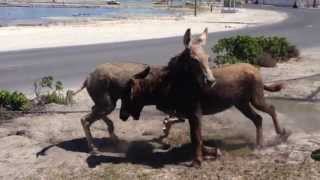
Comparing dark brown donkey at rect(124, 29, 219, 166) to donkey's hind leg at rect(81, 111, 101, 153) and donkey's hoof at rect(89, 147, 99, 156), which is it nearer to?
donkey's hind leg at rect(81, 111, 101, 153)

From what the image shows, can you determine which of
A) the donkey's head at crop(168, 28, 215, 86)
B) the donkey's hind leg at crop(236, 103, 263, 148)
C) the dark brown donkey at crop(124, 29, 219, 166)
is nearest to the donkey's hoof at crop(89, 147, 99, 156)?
the dark brown donkey at crop(124, 29, 219, 166)

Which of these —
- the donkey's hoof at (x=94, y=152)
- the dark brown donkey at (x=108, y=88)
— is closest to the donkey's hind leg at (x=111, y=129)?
the dark brown donkey at (x=108, y=88)

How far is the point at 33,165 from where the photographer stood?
8.20m

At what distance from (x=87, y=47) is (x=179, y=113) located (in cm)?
2018

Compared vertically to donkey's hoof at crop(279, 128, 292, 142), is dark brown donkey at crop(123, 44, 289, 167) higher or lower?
higher

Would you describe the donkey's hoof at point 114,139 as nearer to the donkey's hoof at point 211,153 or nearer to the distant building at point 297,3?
the donkey's hoof at point 211,153

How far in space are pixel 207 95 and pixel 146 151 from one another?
1140 mm

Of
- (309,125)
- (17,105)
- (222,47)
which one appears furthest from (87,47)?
(309,125)

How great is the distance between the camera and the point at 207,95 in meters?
8.30

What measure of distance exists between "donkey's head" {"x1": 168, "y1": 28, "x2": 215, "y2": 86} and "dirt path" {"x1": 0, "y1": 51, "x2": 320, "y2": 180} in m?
1.04

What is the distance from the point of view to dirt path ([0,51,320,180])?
7648mm

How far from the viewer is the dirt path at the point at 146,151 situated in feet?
25.1

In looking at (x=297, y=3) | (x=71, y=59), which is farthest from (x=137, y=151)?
(x=297, y=3)

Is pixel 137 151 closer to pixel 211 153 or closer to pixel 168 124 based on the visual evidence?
pixel 168 124
